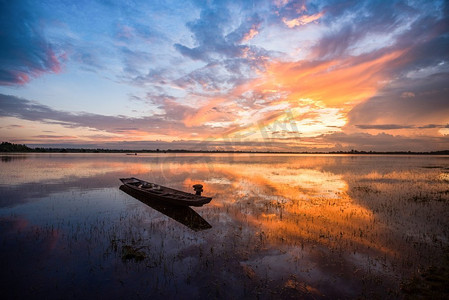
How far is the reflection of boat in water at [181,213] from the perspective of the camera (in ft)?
47.9

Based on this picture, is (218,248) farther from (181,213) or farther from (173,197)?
(173,197)

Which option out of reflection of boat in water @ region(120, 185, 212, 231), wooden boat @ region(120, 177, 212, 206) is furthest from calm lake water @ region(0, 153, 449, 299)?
wooden boat @ region(120, 177, 212, 206)

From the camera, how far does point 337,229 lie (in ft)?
44.2

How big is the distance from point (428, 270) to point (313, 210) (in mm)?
9431

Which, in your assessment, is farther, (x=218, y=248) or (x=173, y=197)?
(x=173, y=197)

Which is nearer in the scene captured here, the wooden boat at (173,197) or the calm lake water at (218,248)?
the calm lake water at (218,248)

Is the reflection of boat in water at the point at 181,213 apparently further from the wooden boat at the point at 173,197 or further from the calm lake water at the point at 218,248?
the wooden boat at the point at 173,197

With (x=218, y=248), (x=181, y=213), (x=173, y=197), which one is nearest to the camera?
(x=218, y=248)

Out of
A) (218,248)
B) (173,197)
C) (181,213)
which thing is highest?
(173,197)

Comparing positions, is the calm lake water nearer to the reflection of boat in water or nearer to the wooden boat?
the reflection of boat in water

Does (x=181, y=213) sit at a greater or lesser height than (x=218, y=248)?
lesser

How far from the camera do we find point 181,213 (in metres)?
17.5

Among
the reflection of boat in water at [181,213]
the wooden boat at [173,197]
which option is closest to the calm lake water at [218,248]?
the reflection of boat in water at [181,213]

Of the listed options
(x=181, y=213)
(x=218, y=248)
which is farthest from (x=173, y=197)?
(x=218, y=248)
